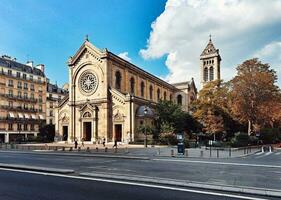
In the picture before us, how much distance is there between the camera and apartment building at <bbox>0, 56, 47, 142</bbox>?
225 feet

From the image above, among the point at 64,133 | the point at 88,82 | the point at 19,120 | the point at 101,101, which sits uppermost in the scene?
the point at 88,82

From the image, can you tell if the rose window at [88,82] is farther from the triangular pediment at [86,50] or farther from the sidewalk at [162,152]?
the sidewalk at [162,152]

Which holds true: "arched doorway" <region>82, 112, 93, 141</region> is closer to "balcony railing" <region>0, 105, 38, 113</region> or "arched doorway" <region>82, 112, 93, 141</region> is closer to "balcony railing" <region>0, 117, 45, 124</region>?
"balcony railing" <region>0, 117, 45, 124</region>

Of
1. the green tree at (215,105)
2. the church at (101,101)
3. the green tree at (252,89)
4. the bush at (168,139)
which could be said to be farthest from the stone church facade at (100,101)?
the green tree at (252,89)

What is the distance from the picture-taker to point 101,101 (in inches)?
2104

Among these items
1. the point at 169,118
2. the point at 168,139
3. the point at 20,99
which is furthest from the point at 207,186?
the point at 20,99

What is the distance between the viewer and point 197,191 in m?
10.0

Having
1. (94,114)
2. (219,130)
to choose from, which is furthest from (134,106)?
(219,130)

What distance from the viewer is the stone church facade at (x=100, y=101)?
5162cm

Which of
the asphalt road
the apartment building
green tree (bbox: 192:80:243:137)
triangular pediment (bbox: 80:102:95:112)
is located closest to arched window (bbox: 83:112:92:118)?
triangular pediment (bbox: 80:102:95:112)

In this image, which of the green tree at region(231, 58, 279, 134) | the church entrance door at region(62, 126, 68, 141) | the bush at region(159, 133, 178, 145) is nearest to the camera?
the green tree at region(231, 58, 279, 134)

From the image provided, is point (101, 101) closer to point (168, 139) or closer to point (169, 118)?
point (169, 118)

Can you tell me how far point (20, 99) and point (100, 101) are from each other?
29711 mm

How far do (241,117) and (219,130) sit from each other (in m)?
6.02
